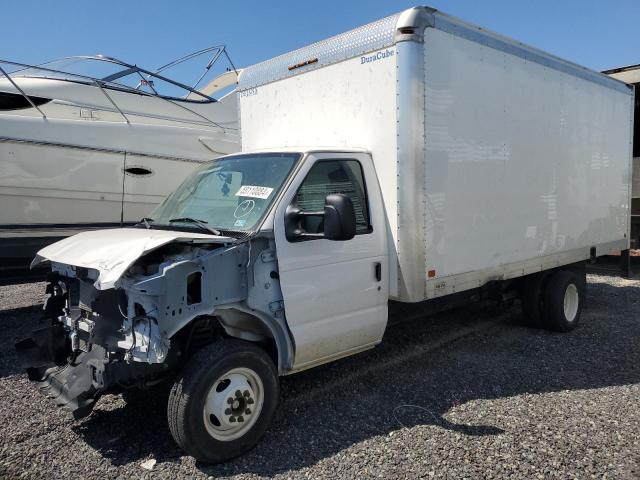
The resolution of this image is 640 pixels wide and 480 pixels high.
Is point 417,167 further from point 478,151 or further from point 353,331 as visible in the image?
point 353,331

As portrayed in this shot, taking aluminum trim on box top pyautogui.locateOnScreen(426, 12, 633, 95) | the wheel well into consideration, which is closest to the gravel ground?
the wheel well

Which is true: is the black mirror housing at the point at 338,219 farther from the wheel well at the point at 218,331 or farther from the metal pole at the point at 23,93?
the metal pole at the point at 23,93

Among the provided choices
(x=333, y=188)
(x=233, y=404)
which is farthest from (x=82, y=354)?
(x=333, y=188)

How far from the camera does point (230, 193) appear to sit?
4164 mm

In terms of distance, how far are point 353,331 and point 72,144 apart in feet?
16.3

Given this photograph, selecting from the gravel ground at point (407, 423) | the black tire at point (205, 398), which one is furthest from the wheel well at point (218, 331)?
the gravel ground at point (407, 423)

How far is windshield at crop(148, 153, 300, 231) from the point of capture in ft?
12.7

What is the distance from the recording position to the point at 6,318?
7297 mm

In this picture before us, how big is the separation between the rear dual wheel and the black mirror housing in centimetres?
383

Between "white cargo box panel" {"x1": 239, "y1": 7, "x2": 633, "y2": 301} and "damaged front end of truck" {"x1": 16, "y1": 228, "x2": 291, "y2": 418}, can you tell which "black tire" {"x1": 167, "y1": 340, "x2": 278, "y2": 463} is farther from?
"white cargo box panel" {"x1": 239, "y1": 7, "x2": 633, "y2": 301}

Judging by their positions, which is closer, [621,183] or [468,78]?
[468,78]

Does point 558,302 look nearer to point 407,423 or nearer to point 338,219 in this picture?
point 407,423

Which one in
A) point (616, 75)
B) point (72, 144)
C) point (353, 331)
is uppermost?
point (616, 75)

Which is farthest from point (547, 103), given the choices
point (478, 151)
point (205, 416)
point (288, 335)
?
point (205, 416)
